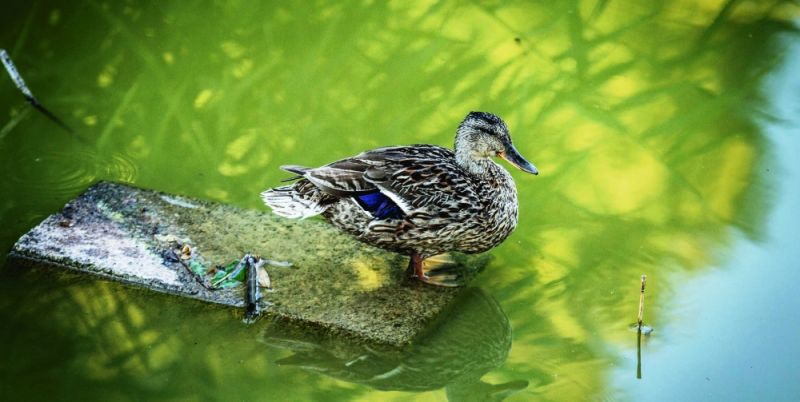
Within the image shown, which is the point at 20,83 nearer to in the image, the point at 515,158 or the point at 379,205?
the point at 379,205

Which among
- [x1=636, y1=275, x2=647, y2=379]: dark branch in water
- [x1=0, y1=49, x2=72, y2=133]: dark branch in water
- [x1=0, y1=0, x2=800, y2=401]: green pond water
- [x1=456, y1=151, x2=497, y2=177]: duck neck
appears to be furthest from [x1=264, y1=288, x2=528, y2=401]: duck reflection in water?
[x1=0, y1=49, x2=72, y2=133]: dark branch in water

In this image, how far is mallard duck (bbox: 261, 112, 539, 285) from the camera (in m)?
4.43

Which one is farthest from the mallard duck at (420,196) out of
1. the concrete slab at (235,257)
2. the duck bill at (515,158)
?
the concrete slab at (235,257)

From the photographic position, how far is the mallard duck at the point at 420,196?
4.43 meters

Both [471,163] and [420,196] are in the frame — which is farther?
[471,163]

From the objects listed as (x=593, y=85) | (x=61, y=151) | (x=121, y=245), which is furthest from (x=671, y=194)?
(x=61, y=151)

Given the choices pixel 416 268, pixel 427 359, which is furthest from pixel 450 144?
pixel 427 359

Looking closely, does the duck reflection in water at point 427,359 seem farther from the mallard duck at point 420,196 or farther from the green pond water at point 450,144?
the mallard duck at point 420,196

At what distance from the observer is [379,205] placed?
14.6 feet

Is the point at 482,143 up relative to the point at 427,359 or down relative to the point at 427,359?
up

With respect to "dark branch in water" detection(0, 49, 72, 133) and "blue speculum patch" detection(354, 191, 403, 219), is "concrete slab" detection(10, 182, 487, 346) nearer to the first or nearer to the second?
"blue speculum patch" detection(354, 191, 403, 219)

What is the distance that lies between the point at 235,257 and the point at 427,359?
0.98 m

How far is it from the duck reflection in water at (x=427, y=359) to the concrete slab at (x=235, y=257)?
0.20 ft

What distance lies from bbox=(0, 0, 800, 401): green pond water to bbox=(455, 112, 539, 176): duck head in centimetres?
43
